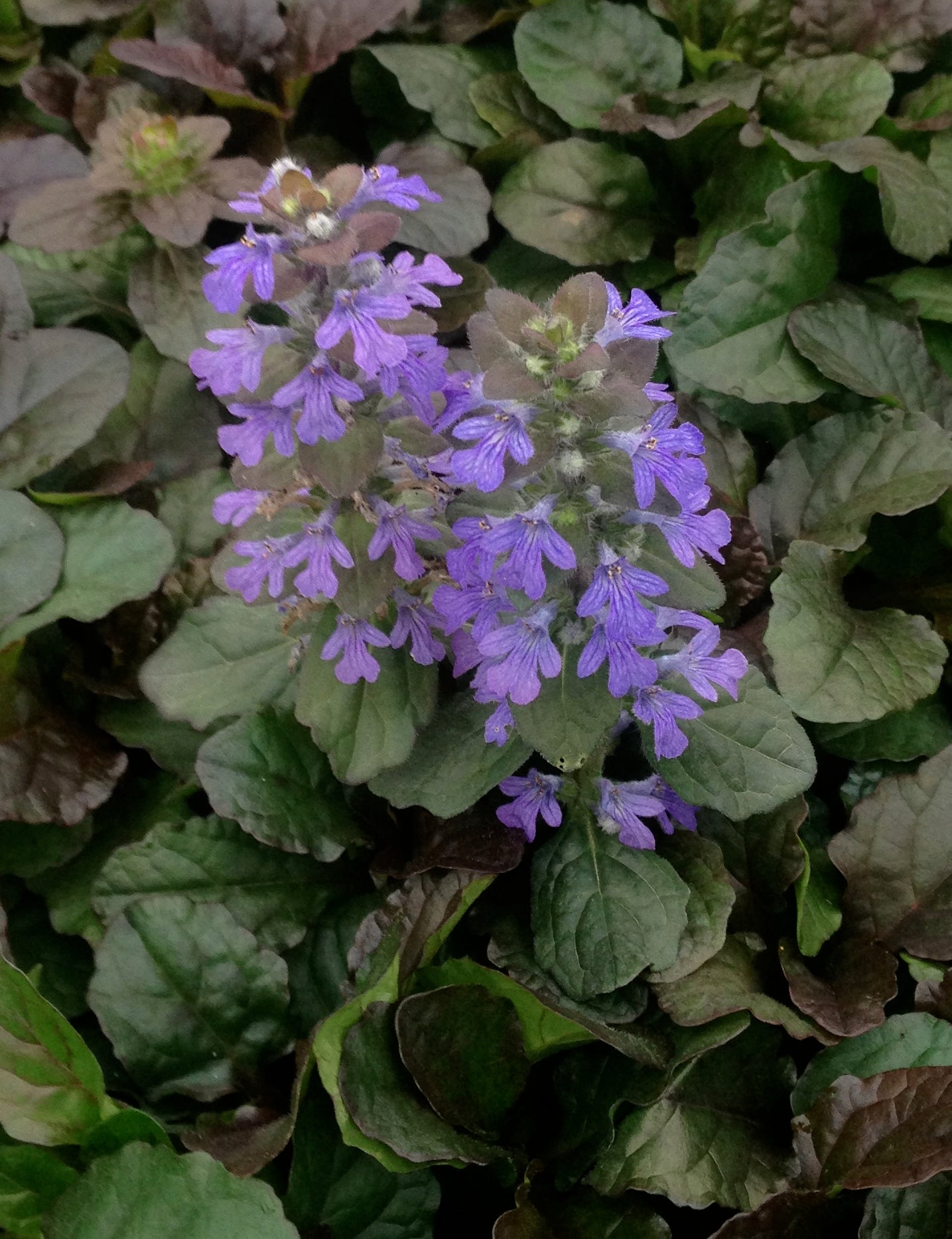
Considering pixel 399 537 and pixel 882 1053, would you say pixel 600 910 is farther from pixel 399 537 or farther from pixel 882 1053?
pixel 399 537

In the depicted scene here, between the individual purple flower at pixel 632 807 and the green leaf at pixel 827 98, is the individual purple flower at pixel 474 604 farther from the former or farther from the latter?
the green leaf at pixel 827 98

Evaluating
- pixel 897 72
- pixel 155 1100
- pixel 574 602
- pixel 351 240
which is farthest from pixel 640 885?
pixel 897 72

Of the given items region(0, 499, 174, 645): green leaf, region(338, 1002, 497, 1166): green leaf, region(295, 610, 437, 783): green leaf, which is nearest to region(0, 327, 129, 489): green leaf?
region(0, 499, 174, 645): green leaf

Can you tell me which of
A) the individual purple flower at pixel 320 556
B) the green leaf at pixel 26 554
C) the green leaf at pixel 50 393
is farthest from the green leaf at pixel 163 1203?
the green leaf at pixel 50 393

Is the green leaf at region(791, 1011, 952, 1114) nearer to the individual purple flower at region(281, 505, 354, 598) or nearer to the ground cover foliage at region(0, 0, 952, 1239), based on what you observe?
the ground cover foliage at region(0, 0, 952, 1239)

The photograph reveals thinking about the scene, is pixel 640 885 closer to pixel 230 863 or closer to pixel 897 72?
pixel 230 863
